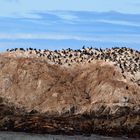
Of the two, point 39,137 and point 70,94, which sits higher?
point 70,94

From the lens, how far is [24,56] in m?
88.2

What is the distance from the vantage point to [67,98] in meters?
80.2

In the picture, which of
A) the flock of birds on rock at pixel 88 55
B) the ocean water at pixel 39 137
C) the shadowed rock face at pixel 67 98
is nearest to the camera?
the ocean water at pixel 39 137

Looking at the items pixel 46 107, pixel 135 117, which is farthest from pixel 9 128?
pixel 135 117

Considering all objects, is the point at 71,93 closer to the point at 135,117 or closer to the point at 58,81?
the point at 58,81

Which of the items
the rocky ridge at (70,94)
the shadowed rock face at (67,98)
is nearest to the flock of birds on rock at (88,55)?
the rocky ridge at (70,94)

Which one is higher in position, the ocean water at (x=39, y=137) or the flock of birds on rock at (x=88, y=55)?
the flock of birds on rock at (x=88, y=55)

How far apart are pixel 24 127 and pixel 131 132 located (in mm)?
10108

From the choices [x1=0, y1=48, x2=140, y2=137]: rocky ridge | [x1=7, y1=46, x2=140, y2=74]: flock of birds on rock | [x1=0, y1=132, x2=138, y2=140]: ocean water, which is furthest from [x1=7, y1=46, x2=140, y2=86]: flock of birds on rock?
[x1=0, y1=132, x2=138, y2=140]: ocean water

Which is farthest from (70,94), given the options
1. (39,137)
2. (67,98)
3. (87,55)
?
(39,137)

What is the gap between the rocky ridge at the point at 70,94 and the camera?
7438 cm

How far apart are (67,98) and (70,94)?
46.0 inches

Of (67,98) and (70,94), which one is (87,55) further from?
(67,98)

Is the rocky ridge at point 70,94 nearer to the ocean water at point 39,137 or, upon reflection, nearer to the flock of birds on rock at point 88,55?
the flock of birds on rock at point 88,55
